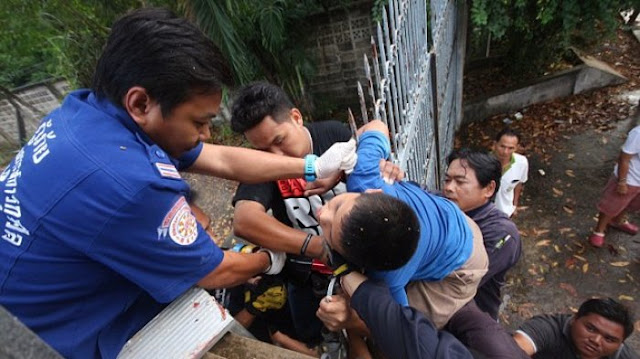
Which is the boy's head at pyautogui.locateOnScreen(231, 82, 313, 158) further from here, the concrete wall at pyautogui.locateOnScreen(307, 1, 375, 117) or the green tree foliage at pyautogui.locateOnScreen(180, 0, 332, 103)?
the concrete wall at pyautogui.locateOnScreen(307, 1, 375, 117)

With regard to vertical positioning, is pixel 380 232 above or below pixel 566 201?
above

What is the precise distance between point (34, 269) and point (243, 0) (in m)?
4.44

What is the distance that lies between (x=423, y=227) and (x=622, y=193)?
314cm

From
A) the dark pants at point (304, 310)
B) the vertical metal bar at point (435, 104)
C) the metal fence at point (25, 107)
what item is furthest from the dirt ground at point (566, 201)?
the metal fence at point (25, 107)

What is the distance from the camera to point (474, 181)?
Result: 7.98ft

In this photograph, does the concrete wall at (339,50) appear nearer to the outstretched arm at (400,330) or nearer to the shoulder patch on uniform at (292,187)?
the shoulder patch on uniform at (292,187)

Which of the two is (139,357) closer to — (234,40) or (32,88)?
(234,40)

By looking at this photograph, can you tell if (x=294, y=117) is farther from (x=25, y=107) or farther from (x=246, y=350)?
(x=25, y=107)

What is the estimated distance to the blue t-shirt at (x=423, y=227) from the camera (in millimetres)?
1578

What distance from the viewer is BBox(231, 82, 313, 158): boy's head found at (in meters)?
1.95

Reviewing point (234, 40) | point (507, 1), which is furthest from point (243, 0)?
point (507, 1)

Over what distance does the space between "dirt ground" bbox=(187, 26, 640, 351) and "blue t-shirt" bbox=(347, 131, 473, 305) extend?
235 centimetres

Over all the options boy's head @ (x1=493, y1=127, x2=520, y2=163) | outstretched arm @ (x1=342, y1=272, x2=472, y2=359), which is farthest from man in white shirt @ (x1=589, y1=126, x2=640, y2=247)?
outstretched arm @ (x1=342, y1=272, x2=472, y2=359)

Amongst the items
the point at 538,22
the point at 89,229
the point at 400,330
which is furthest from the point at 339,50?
the point at 89,229
